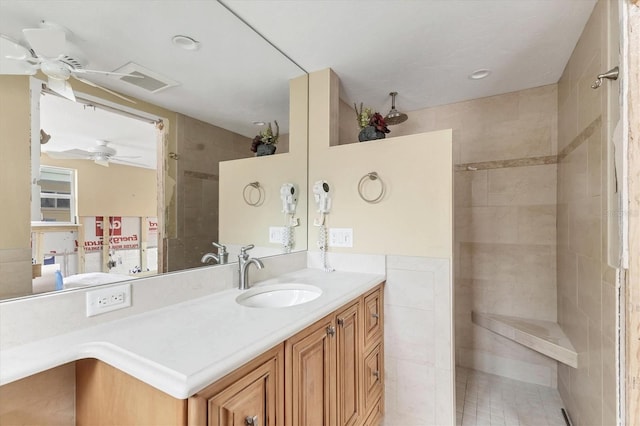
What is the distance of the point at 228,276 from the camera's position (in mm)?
1489

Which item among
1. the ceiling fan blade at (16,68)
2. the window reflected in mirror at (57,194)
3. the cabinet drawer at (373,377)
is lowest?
the cabinet drawer at (373,377)

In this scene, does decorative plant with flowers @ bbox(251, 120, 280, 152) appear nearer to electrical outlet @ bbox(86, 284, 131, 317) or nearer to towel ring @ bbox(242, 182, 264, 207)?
towel ring @ bbox(242, 182, 264, 207)

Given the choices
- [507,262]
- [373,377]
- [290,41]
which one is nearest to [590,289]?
[507,262]

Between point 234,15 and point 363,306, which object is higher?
point 234,15

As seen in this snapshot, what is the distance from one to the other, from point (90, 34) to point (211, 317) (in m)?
1.17

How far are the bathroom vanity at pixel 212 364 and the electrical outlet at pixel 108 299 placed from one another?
56mm

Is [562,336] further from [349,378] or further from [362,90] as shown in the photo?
[362,90]

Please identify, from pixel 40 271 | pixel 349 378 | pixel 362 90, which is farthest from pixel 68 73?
pixel 362 90

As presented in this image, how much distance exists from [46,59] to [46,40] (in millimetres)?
72

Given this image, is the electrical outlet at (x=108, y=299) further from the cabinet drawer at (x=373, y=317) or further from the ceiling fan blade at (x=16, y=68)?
the cabinet drawer at (x=373, y=317)

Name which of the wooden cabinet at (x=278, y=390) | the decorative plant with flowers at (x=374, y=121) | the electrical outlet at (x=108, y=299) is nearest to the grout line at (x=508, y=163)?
the decorative plant with flowers at (x=374, y=121)

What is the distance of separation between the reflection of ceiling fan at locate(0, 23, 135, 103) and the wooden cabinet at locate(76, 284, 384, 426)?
946 millimetres

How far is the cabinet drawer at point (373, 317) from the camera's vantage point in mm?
1593

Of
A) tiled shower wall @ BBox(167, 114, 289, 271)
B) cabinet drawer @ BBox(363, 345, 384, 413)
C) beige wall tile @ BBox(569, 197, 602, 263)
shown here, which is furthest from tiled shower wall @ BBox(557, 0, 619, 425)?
tiled shower wall @ BBox(167, 114, 289, 271)
